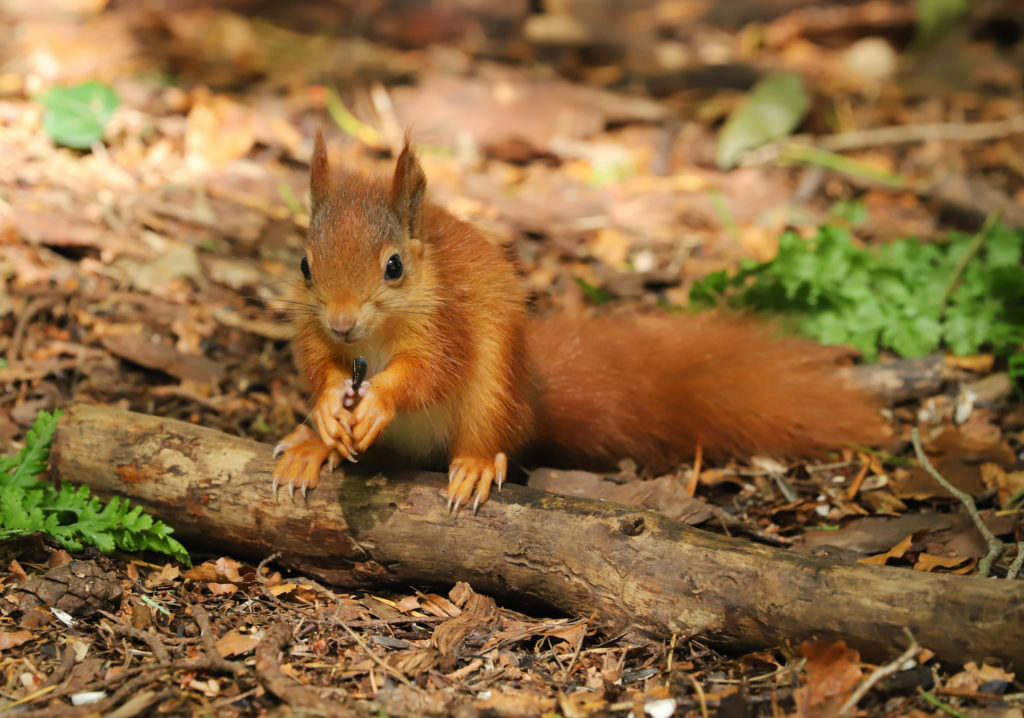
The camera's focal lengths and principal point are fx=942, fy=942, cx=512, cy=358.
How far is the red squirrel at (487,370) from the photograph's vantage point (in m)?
2.62

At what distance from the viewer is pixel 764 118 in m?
5.66

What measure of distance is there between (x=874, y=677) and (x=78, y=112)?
4485 mm

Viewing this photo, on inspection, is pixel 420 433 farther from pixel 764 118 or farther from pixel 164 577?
pixel 764 118

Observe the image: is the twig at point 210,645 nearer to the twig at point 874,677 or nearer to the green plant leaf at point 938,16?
the twig at point 874,677

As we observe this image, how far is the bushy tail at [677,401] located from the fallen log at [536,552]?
584 mm

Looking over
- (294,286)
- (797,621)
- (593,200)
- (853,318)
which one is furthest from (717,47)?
(797,621)

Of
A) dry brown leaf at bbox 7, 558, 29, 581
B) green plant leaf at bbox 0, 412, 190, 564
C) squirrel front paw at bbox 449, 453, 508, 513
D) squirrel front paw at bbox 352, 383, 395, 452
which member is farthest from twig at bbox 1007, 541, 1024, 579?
dry brown leaf at bbox 7, 558, 29, 581

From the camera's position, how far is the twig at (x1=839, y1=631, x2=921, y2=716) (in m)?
2.08

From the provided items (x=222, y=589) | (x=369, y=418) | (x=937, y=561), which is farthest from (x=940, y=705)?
(x=222, y=589)

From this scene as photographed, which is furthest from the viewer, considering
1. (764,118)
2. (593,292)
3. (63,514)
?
(764,118)

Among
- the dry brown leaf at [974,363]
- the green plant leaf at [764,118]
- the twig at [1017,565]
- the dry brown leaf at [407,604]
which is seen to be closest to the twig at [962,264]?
the dry brown leaf at [974,363]

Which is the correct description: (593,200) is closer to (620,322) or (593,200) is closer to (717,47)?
(620,322)

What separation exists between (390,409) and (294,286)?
1.70 feet

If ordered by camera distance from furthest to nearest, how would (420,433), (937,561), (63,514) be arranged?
(420,433)
(63,514)
(937,561)
